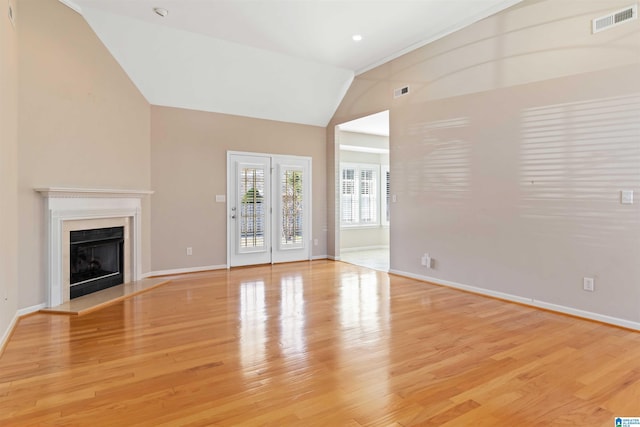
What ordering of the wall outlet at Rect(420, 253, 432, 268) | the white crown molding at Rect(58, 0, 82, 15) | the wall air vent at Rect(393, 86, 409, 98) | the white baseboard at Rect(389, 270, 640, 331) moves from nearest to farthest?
the white baseboard at Rect(389, 270, 640, 331) → the white crown molding at Rect(58, 0, 82, 15) → the wall outlet at Rect(420, 253, 432, 268) → the wall air vent at Rect(393, 86, 409, 98)

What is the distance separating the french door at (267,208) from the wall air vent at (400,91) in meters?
2.23

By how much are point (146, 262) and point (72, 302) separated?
1467mm

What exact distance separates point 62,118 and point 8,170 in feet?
3.99

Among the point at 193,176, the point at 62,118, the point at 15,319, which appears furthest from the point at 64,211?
the point at 193,176

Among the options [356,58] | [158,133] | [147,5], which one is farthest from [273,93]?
[147,5]

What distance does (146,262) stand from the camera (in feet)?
17.9

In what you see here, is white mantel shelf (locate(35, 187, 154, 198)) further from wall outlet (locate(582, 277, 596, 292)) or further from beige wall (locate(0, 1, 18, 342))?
wall outlet (locate(582, 277, 596, 292))

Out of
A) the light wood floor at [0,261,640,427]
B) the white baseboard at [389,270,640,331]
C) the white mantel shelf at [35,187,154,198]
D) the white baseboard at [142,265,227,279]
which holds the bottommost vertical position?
the light wood floor at [0,261,640,427]

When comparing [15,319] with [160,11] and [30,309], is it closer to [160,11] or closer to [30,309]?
[30,309]

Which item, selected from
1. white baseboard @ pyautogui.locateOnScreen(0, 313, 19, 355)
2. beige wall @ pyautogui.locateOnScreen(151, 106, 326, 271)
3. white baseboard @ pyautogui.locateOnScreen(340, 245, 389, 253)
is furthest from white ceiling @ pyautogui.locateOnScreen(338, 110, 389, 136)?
white baseboard @ pyautogui.locateOnScreen(0, 313, 19, 355)

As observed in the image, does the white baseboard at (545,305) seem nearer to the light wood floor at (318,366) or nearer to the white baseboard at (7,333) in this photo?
the light wood floor at (318,366)

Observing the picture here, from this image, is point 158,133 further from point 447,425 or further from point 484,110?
point 447,425

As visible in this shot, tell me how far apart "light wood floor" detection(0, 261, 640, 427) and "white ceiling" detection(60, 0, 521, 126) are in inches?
133

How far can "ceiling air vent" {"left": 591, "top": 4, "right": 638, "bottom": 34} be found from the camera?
3.12 metres
